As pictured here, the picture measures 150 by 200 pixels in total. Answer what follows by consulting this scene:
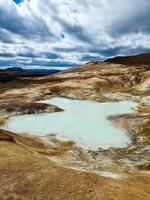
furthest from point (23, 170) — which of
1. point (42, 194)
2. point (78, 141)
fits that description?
point (78, 141)

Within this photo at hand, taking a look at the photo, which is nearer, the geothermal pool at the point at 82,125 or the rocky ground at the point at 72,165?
the rocky ground at the point at 72,165

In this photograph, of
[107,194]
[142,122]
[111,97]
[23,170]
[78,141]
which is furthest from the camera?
[111,97]

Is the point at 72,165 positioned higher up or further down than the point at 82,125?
further down

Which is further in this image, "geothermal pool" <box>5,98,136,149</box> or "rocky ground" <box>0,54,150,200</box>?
"geothermal pool" <box>5,98,136,149</box>

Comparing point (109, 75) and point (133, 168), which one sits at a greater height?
point (109, 75)

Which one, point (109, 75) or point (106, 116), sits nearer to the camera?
point (106, 116)

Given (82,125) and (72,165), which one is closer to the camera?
(72,165)

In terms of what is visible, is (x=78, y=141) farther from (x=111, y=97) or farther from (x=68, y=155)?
(x=111, y=97)

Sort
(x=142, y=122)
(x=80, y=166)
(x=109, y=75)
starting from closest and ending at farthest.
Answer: (x=80, y=166) → (x=142, y=122) → (x=109, y=75)
